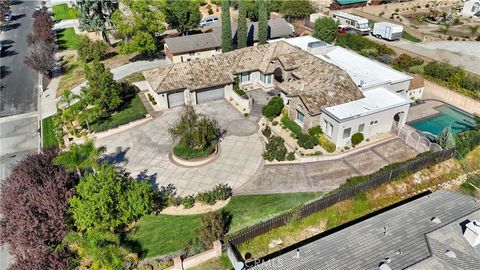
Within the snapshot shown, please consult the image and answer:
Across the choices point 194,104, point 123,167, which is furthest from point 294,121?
point 123,167

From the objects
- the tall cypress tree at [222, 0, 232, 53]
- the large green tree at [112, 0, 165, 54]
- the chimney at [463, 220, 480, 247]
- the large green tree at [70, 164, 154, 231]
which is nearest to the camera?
the chimney at [463, 220, 480, 247]

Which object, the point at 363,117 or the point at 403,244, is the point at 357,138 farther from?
the point at 403,244

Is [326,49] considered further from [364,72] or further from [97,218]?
[97,218]

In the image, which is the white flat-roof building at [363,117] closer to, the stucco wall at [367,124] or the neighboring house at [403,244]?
the stucco wall at [367,124]

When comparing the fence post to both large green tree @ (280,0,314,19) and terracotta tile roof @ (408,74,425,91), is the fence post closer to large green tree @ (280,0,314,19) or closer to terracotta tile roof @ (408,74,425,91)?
terracotta tile roof @ (408,74,425,91)

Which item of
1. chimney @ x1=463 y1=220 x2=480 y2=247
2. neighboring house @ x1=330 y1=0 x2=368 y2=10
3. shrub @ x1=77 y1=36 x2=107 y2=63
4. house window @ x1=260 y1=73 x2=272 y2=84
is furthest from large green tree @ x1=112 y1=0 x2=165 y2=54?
chimney @ x1=463 y1=220 x2=480 y2=247

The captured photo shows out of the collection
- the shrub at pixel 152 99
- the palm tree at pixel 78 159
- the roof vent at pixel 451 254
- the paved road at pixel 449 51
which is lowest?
the shrub at pixel 152 99

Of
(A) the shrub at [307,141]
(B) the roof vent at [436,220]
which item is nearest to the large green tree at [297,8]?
(A) the shrub at [307,141]
